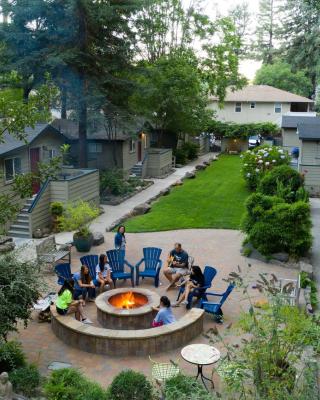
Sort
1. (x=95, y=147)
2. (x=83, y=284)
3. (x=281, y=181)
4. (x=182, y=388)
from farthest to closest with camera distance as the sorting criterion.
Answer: (x=95, y=147) → (x=281, y=181) → (x=83, y=284) → (x=182, y=388)

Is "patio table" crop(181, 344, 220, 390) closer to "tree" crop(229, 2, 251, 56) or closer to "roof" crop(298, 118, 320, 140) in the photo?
"roof" crop(298, 118, 320, 140)

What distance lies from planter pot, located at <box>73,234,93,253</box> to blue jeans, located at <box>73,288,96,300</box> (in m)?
4.36

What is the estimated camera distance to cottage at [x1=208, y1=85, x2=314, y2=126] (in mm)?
56031

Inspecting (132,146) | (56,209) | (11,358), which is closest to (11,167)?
(56,209)

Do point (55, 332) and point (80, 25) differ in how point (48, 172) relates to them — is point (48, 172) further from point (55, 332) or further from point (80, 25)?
point (80, 25)

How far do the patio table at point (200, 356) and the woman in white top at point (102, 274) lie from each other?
499 centimetres

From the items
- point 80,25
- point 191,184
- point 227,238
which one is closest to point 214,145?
point 191,184

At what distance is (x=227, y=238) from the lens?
1978 cm

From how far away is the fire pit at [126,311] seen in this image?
38.4 ft

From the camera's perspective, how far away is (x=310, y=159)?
27719mm

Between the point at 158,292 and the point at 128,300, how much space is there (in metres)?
1.45

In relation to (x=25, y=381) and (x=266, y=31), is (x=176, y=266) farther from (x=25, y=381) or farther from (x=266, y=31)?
(x=266, y=31)

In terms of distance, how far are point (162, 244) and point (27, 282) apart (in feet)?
34.4

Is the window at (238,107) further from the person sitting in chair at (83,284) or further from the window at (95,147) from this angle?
the person sitting in chair at (83,284)
